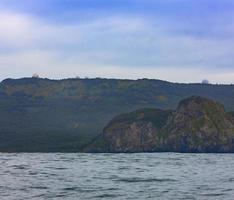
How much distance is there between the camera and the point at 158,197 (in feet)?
198

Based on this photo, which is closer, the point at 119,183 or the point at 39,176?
the point at 119,183

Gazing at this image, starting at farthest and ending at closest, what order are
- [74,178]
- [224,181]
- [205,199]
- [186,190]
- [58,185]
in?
[74,178] → [224,181] → [58,185] → [186,190] → [205,199]

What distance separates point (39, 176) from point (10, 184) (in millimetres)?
13411

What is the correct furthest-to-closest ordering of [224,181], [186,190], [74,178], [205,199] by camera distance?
1. [74,178]
2. [224,181]
3. [186,190]
4. [205,199]

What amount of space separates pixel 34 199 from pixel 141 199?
10.7 metres

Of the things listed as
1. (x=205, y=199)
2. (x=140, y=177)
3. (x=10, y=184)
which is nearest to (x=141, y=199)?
(x=205, y=199)

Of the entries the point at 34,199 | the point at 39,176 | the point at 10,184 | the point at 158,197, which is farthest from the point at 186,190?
the point at 39,176

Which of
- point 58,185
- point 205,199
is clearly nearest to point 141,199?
point 205,199

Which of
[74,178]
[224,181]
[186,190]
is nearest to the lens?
[186,190]

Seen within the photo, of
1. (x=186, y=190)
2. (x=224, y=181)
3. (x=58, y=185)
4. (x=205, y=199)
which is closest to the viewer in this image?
(x=205, y=199)

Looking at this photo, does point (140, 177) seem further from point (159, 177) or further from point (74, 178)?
point (74, 178)

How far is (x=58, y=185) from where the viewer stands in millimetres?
73688

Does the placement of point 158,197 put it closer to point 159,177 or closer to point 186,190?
point 186,190

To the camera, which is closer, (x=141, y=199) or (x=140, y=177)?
(x=141, y=199)
